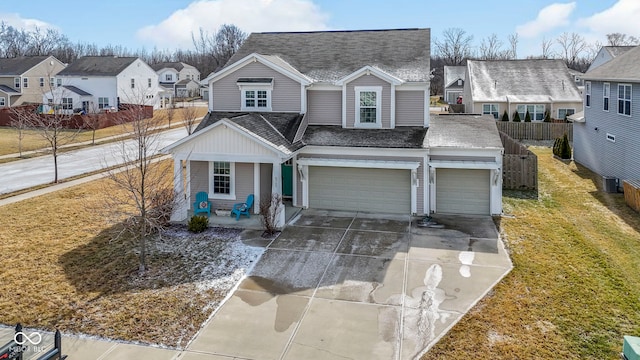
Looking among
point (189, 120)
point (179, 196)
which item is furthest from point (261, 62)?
point (189, 120)

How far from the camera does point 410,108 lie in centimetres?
1925

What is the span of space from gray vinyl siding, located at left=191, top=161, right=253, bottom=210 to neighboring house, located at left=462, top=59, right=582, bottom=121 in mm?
29537

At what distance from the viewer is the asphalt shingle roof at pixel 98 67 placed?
5538 cm

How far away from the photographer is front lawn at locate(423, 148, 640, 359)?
29.7 feet

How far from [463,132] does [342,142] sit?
17.2ft

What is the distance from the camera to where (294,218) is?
58.2 feet

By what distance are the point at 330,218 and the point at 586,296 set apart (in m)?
9.11

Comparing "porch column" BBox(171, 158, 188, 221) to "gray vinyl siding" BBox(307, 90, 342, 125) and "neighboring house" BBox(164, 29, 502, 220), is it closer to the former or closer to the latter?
"neighboring house" BBox(164, 29, 502, 220)

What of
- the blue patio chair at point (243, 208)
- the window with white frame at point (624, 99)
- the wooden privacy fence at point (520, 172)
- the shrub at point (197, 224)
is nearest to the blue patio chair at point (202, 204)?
Answer: the blue patio chair at point (243, 208)

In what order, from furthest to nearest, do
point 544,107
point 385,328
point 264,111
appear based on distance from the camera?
point 544,107
point 264,111
point 385,328

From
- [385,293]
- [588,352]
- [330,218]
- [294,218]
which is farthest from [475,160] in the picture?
[588,352]

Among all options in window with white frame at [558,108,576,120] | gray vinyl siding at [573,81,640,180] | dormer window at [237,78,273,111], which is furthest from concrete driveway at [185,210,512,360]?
window with white frame at [558,108,576,120]

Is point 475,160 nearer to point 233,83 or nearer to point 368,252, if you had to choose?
point 368,252

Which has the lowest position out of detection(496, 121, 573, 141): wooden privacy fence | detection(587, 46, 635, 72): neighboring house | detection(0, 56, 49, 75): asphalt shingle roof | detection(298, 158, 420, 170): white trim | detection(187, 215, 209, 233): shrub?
detection(187, 215, 209, 233): shrub
